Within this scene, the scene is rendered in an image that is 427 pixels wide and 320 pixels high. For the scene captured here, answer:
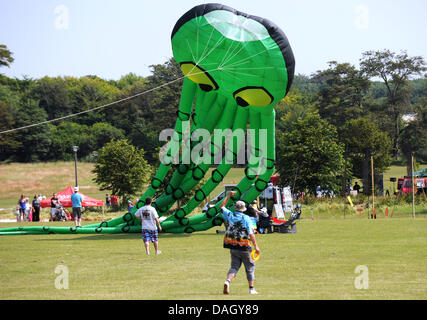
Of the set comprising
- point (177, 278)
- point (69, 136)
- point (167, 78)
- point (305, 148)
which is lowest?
point (177, 278)

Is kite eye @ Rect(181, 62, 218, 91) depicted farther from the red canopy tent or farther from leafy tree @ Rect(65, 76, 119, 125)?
leafy tree @ Rect(65, 76, 119, 125)

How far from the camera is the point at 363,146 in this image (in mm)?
54938

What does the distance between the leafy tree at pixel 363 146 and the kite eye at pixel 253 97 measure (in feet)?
118

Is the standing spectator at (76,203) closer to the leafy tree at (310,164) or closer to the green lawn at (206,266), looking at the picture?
the green lawn at (206,266)

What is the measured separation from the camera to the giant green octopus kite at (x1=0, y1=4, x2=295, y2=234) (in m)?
19.5

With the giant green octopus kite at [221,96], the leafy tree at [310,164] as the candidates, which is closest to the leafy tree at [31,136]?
the leafy tree at [310,164]

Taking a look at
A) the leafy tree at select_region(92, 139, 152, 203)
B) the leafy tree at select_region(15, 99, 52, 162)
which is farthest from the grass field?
the leafy tree at select_region(15, 99, 52, 162)

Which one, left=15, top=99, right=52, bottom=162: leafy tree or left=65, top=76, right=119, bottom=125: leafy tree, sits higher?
left=65, top=76, right=119, bottom=125: leafy tree

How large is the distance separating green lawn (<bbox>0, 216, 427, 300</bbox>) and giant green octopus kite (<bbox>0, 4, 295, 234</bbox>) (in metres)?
1.27

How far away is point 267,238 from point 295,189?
2204cm

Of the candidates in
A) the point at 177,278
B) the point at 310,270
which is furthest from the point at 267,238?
the point at 177,278

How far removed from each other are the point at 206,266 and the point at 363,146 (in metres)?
43.0

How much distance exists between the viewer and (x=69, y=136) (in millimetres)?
86438
